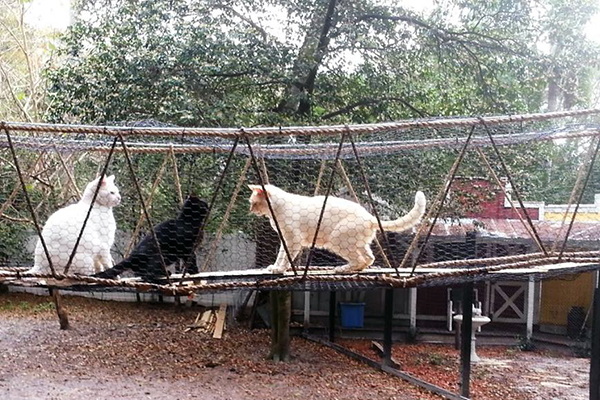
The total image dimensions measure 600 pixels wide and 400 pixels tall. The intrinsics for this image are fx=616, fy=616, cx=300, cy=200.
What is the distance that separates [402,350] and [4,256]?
21.3 ft

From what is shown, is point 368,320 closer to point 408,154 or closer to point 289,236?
point 408,154

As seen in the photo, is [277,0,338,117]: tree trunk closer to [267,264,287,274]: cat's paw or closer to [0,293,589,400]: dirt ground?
[0,293,589,400]: dirt ground

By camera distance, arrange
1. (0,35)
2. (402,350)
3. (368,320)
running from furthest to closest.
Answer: (0,35), (368,320), (402,350)

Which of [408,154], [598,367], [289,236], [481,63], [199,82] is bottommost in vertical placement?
[598,367]

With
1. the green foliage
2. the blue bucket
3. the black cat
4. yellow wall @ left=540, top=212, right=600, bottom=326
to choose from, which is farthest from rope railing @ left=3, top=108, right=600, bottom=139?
yellow wall @ left=540, top=212, right=600, bottom=326

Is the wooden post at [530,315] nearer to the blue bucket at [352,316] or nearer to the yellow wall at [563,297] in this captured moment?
the yellow wall at [563,297]

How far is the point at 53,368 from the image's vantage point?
736cm

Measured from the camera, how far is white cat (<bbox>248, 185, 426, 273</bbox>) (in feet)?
15.1

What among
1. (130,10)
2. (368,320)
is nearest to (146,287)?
(130,10)

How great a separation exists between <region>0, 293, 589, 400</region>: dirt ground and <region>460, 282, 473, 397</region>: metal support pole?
63 cm

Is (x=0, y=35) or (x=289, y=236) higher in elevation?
(x=0, y=35)

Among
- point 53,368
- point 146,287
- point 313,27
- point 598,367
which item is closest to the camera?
point 146,287

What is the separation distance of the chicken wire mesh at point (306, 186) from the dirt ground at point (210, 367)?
4.11ft

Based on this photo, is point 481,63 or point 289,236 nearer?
point 289,236
